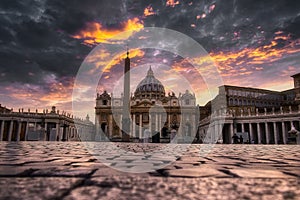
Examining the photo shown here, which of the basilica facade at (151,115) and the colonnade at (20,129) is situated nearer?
the colonnade at (20,129)

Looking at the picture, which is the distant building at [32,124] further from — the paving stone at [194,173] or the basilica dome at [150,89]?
the paving stone at [194,173]

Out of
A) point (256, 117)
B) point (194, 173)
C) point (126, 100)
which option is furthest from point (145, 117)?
point (194, 173)

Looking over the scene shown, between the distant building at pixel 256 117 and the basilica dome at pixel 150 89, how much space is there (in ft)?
71.2

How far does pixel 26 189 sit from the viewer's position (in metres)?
1.92

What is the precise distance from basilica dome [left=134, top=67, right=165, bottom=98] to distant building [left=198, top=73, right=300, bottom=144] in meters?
21.7

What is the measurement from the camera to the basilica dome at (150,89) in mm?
91312

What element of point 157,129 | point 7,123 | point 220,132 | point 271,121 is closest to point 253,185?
point 271,121

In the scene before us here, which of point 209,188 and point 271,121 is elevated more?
point 271,121

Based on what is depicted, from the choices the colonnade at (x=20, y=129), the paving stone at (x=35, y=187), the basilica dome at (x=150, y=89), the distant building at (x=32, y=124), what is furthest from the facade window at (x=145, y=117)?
the paving stone at (x=35, y=187)

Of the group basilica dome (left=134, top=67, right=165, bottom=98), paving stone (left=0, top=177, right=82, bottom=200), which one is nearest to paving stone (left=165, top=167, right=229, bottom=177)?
paving stone (left=0, top=177, right=82, bottom=200)

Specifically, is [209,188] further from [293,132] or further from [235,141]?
[235,141]

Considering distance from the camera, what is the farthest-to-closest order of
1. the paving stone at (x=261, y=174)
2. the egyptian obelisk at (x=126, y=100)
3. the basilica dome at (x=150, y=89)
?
the basilica dome at (x=150, y=89)
the egyptian obelisk at (x=126, y=100)
the paving stone at (x=261, y=174)

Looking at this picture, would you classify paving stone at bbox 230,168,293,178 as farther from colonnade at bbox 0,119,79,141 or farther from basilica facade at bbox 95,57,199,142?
basilica facade at bbox 95,57,199,142

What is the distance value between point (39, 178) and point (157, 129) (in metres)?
76.1
